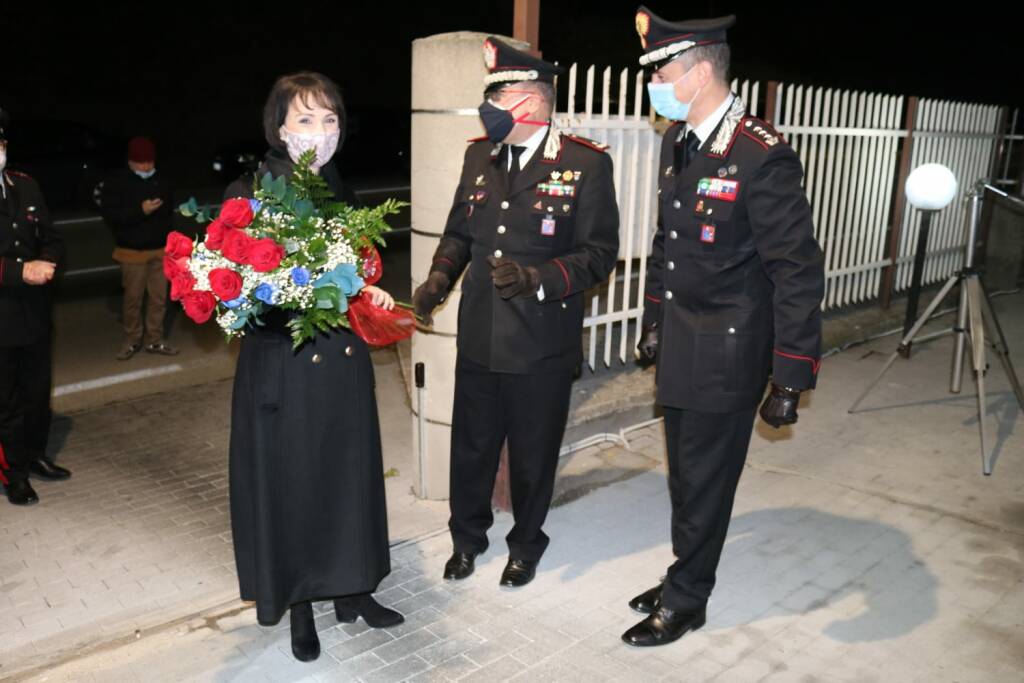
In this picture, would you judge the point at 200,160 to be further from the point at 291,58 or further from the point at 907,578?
the point at 907,578

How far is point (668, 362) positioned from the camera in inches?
139

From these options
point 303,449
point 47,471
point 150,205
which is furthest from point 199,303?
point 150,205

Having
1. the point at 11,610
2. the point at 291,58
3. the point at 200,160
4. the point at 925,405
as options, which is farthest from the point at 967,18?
the point at 11,610

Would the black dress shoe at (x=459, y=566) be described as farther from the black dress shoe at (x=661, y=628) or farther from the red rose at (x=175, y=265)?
the red rose at (x=175, y=265)

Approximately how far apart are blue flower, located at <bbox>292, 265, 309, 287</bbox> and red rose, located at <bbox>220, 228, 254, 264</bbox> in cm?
16

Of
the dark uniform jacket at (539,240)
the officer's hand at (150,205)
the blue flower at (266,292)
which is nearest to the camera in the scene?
the blue flower at (266,292)

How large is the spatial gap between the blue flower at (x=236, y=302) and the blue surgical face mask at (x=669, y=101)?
1.63 metres

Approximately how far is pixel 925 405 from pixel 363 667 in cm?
470

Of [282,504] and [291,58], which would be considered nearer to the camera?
[282,504]

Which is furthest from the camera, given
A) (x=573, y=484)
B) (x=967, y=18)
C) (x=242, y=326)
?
(x=967, y=18)

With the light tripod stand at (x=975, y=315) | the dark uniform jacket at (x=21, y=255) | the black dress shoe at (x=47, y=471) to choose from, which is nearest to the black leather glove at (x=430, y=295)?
the dark uniform jacket at (x=21, y=255)

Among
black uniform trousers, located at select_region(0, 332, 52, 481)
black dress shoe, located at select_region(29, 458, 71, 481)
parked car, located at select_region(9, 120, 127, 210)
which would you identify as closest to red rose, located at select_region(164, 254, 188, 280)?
black uniform trousers, located at select_region(0, 332, 52, 481)

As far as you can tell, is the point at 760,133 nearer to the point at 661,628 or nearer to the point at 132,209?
the point at 661,628

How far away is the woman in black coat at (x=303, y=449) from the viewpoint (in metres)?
3.23
